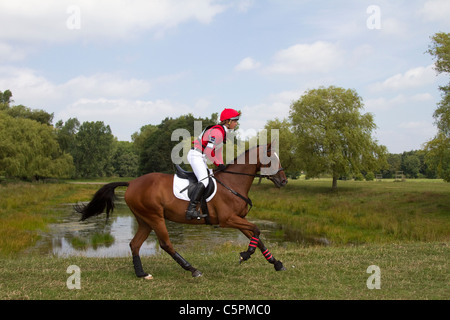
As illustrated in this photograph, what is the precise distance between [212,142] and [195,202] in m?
1.30

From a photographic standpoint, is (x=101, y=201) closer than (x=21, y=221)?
Yes

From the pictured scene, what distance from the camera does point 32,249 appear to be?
14.9 m

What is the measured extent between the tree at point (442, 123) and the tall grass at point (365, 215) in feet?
9.75

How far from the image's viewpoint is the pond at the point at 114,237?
49.3ft

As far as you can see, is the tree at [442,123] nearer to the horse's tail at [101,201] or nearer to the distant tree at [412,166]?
the horse's tail at [101,201]

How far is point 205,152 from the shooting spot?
778 centimetres

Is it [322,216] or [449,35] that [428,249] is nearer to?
[322,216]

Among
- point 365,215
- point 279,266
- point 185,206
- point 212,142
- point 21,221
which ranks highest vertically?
point 212,142

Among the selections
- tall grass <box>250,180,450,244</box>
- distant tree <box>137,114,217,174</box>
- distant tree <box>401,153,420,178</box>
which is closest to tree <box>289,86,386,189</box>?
tall grass <box>250,180,450,244</box>

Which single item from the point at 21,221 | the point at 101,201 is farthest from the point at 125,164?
the point at 101,201

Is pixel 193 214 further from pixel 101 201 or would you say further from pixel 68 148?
pixel 68 148

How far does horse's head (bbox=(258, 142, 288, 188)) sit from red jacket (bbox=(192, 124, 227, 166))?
37.6 inches

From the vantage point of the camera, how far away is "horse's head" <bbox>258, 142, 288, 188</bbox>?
26.3 feet

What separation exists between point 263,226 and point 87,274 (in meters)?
16.8
